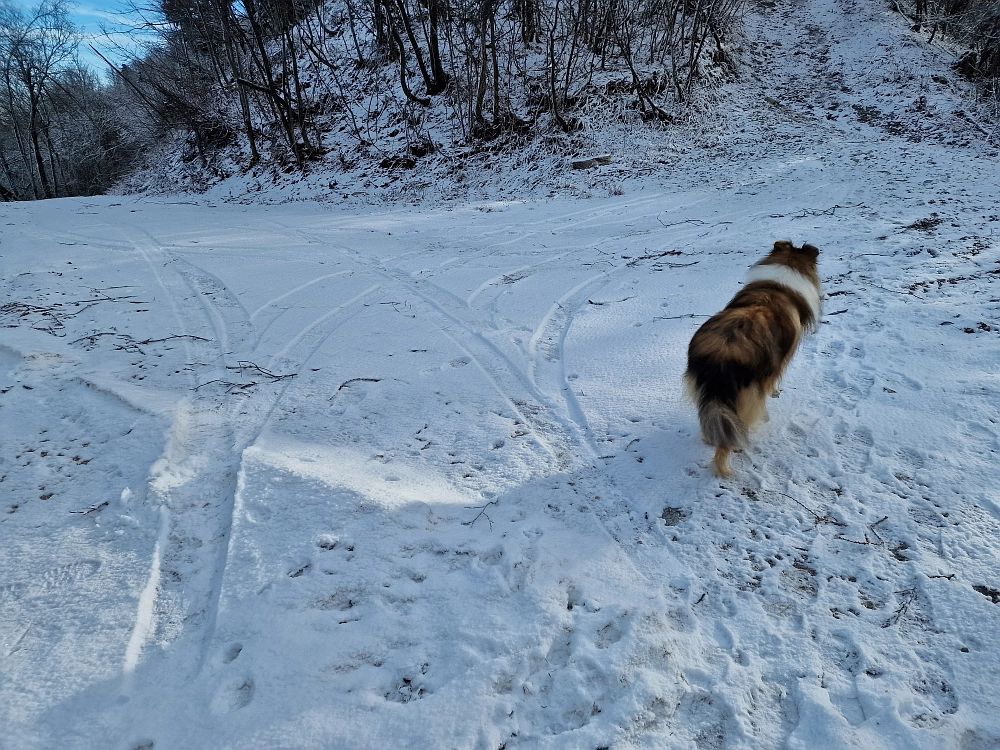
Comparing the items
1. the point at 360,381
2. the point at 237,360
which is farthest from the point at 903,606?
the point at 237,360

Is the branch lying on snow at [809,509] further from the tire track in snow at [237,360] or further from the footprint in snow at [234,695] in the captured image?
the tire track in snow at [237,360]

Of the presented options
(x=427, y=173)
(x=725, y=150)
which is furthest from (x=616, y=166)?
(x=427, y=173)

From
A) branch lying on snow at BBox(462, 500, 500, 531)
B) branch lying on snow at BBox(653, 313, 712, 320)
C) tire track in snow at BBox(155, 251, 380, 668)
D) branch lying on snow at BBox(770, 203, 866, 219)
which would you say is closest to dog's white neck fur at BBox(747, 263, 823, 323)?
branch lying on snow at BBox(653, 313, 712, 320)

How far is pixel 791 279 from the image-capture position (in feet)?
11.8

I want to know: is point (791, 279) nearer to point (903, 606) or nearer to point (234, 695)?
point (903, 606)

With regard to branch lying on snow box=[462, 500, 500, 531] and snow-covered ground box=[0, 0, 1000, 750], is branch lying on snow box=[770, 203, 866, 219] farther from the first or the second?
branch lying on snow box=[462, 500, 500, 531]

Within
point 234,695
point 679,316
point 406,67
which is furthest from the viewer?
point 406,67

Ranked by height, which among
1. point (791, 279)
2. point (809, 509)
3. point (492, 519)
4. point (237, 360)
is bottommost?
point (809, 509)

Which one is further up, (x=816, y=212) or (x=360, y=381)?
(x=816, y=212)

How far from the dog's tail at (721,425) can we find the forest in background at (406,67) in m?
13.5

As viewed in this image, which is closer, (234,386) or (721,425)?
(721,425)

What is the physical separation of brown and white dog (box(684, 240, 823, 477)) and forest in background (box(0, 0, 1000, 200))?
12.6 meters

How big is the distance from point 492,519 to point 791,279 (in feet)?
8.76

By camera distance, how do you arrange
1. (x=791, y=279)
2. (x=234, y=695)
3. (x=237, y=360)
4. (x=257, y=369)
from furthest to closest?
(x=237, y=360)
(x=257, y=369)
(x=791, y=279)
(x=234, y=695)
